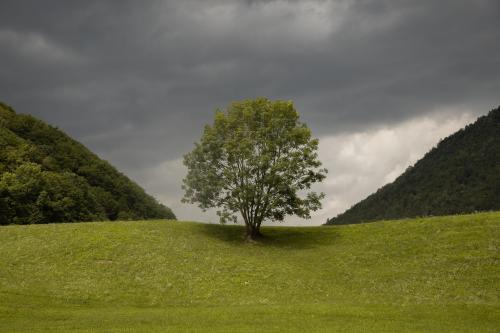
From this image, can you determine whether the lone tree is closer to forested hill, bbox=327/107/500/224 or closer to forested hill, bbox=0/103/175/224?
forested hill, bbox=0/103/175/224

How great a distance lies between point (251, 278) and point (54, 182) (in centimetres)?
6224

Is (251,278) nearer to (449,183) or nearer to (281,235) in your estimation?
(281,235)

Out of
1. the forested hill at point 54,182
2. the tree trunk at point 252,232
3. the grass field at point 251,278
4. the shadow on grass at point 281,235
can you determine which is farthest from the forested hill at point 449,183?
the tree trunk at point 252,232

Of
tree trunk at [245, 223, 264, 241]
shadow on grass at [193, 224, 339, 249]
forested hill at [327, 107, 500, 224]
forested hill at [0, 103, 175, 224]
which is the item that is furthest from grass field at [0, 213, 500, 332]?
forested hill at [327, 107, 500, 224]

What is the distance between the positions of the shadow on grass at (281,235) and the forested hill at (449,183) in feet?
232

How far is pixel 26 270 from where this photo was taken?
48.7 meters

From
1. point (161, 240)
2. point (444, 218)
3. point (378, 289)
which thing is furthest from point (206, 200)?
point (444, 218)

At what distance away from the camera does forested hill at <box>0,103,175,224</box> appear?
89.0 meters

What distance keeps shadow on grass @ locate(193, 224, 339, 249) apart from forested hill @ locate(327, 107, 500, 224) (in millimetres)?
70569

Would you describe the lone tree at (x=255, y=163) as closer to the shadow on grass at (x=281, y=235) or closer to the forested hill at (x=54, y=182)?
the shadow on grass at (x=281, y=235)

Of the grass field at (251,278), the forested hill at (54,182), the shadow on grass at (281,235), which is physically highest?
the forested hill at (54,182)

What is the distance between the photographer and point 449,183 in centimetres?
14112

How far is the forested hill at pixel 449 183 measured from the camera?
129875 millimetres

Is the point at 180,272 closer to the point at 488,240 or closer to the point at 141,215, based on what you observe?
the point at 488,240
